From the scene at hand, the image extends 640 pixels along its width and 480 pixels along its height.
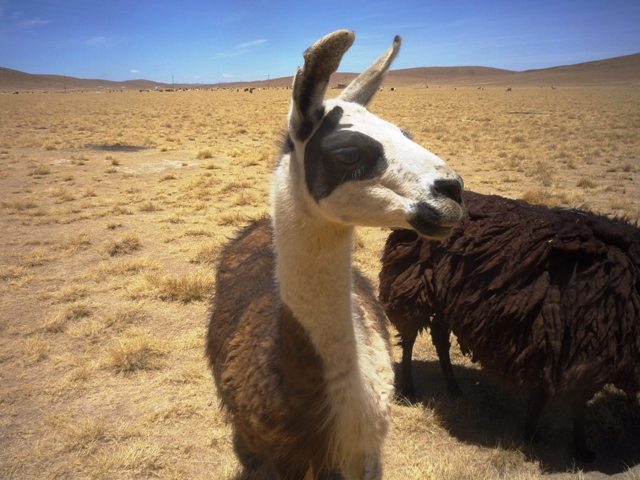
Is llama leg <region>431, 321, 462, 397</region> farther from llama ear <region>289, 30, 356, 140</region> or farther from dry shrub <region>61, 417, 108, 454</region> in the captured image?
dry shrub <region>61, 417, 108, 454</region>

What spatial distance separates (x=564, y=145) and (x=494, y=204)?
14068 millimetres

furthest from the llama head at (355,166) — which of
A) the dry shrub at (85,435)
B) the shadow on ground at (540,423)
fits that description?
the dry shrub at (85,435)

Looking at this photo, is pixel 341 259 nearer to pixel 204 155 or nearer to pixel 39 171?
pixel 39 171

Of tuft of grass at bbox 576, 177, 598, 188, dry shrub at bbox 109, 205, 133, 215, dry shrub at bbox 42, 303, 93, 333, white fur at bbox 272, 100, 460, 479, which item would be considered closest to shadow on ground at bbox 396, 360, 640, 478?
white fur at bbox 272, 100, 460, 479

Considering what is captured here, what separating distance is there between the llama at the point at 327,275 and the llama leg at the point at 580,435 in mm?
1524

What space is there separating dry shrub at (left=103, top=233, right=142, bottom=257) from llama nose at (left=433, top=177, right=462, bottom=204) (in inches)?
237

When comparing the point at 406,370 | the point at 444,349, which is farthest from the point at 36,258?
the point at 444,349

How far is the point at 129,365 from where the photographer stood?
3.86 meters

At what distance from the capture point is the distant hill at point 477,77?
98.1 meters

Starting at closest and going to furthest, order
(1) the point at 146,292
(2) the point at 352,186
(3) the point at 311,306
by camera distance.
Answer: (2) the point at 352,186, (3) the point at 311,306, (1) the point at 146,292

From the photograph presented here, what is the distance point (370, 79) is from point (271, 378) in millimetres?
1527

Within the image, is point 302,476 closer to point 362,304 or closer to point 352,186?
point 362,304

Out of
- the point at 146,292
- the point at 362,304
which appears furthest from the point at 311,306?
the point at 146,292

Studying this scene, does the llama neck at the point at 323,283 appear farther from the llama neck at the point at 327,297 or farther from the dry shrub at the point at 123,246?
the dry shrub at the point at 123,246
